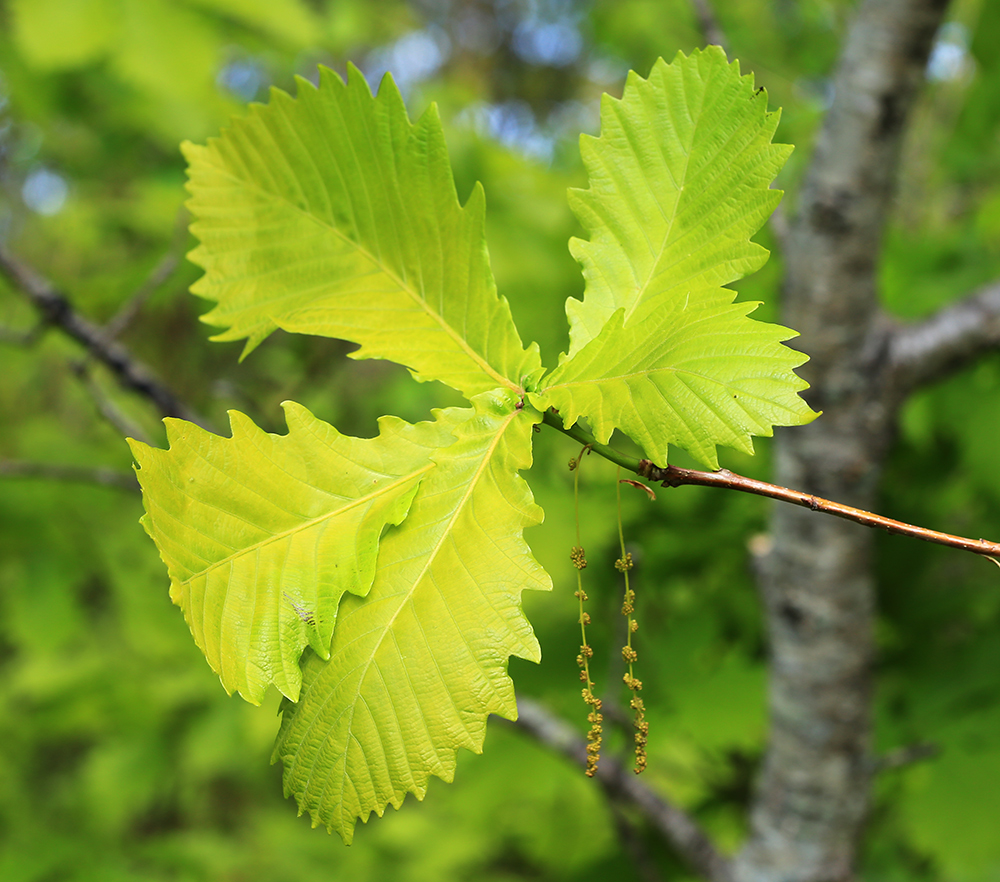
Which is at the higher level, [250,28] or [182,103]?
[250,28]

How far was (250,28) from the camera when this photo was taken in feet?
5.33

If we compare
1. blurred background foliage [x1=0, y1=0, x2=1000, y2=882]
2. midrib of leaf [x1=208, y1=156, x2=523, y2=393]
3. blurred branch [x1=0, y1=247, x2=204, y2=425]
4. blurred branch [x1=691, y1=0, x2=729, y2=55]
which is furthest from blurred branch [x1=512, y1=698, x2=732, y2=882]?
blurred branch [x1=691, y1=0, x2=729, y2=55]

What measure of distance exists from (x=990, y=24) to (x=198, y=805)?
141 inches

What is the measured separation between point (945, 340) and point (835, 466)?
0.25 m

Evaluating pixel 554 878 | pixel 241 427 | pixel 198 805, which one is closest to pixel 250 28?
pixel 241 427

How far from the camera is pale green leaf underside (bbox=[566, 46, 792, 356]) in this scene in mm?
374

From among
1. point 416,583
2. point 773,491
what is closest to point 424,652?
point 416,583

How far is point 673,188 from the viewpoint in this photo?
1.28ft

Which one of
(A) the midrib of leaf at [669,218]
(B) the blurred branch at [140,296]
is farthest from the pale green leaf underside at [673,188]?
(B) the blurred branch at [140,296]

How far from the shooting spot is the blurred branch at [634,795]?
103 centimetres

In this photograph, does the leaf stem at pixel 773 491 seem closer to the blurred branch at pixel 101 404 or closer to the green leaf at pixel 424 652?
the green leaf at pixel 424 652

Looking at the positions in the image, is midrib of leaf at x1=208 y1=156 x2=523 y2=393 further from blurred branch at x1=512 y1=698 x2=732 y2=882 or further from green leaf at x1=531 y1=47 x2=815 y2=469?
blurred branch at x1=512 y1=698 x2=732 y2=882

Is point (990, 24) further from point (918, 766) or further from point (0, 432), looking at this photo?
point (0, 432)

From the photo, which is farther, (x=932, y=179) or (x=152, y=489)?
(x=932, y=179)
